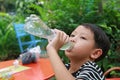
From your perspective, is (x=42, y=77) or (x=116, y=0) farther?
(x=116, y=0)

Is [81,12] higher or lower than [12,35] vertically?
higher

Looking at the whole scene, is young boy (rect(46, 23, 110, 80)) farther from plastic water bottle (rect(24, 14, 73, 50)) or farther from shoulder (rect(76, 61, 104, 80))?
plastic water bottle (rect(24, 14, 73, 50))

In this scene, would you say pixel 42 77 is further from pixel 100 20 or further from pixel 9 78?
pixel 100 20

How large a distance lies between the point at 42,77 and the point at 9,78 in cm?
25

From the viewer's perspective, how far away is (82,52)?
1.43 m

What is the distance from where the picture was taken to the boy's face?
1.42 metres

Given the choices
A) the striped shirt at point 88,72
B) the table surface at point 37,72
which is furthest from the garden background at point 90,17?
the striped shirt at point 88,72

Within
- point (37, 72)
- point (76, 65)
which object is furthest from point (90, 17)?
point (76, 65)

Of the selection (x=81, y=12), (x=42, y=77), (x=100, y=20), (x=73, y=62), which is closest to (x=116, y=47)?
(x=100, y=20)

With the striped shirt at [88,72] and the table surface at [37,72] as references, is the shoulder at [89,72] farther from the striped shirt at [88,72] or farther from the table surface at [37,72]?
the table surface at [37,72]

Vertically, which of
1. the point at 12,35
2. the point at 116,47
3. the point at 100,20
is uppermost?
the point at 100,20

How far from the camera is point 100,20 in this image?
401cm

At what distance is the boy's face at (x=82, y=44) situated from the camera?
1.42m

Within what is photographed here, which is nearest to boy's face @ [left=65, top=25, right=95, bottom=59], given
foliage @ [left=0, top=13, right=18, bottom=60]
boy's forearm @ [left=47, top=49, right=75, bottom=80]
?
boy's forearm @ [left=47, top=49, right=75, bottom=80]
